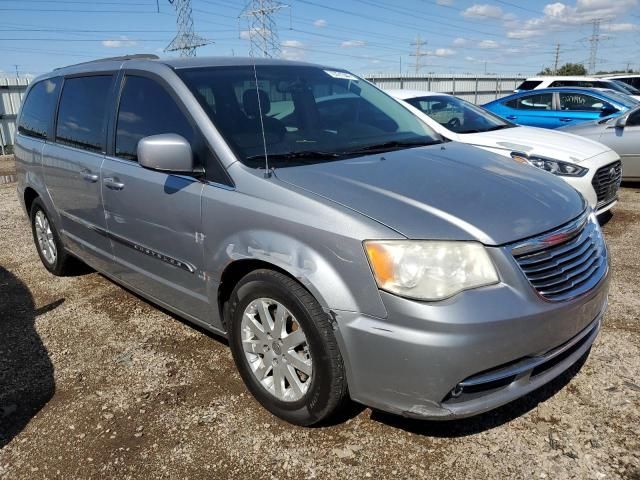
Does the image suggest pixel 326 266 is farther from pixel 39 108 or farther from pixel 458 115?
pixel 458 115

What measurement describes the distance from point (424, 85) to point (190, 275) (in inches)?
840

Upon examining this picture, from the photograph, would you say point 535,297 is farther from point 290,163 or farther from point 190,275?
point 190,275

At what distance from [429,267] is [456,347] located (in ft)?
1.06

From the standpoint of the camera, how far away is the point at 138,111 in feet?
10.9

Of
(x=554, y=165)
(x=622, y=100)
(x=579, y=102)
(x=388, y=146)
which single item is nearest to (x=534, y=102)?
(x=579, y=102)

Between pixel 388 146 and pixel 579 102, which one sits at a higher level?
pixel 388 146

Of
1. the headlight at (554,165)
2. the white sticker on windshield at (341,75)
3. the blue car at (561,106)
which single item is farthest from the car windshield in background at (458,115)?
the blue car at (561,106)

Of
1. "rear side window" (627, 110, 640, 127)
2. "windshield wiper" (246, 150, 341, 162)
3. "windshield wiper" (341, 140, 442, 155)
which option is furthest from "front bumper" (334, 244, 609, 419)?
"rear side window" (627, 110, 640, 127)

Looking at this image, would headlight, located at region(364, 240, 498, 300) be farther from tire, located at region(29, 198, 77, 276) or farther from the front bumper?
tire, located at region(29, 198, 77, 276)

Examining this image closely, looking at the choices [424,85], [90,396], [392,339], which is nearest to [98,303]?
[90,396]

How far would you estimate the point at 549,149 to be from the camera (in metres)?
5.67

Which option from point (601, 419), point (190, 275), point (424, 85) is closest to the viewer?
point (601, 419)

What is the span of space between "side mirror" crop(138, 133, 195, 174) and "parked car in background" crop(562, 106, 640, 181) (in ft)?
22.5

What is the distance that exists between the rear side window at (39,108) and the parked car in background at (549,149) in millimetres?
3356
